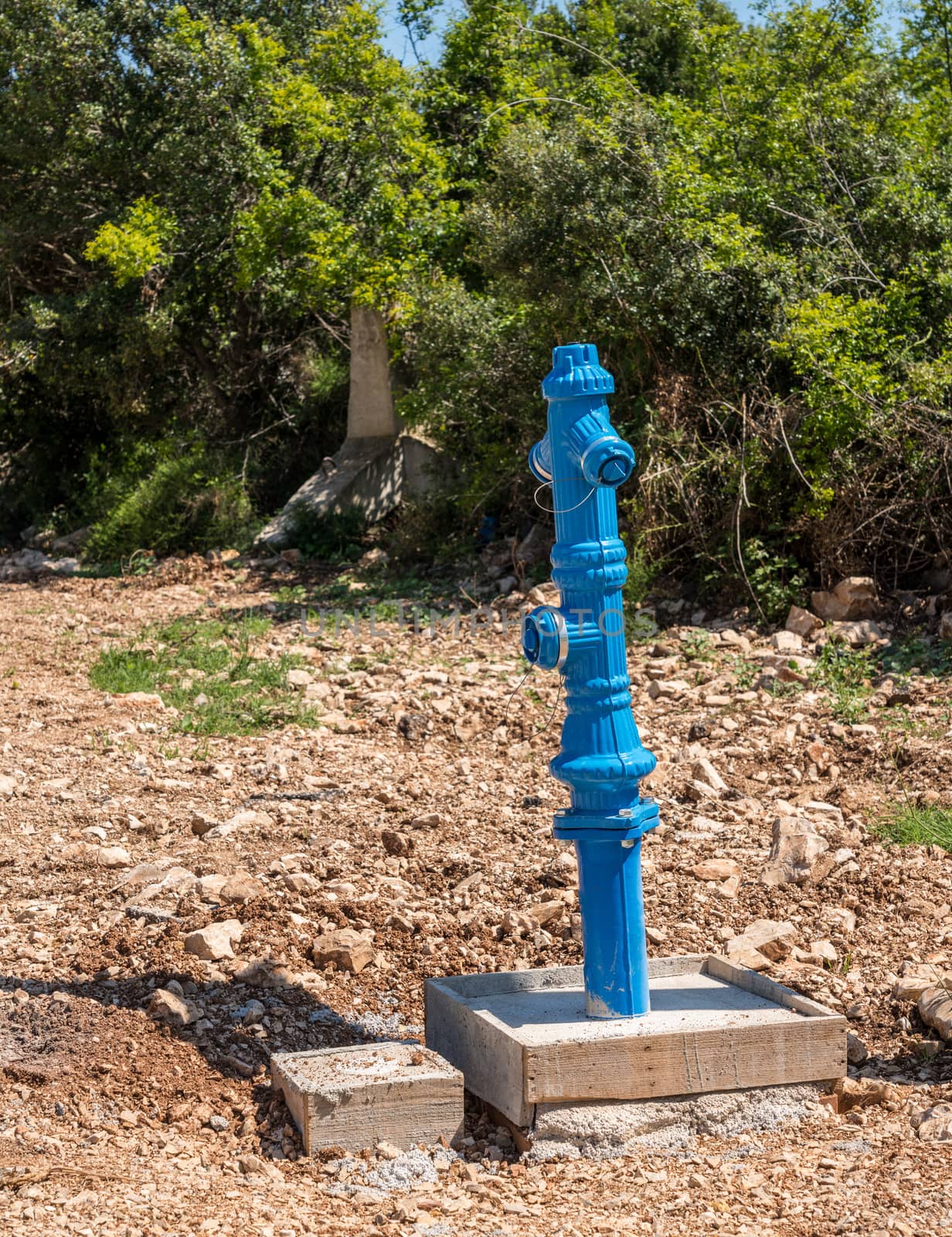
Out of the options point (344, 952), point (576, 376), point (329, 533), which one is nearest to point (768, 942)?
point (344, 952)

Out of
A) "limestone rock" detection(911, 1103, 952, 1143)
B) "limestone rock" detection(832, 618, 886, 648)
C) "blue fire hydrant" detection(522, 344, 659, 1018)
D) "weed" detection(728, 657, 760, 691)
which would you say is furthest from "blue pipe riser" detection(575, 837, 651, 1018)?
"limestone rock" detection(832, 618, 886, 648)

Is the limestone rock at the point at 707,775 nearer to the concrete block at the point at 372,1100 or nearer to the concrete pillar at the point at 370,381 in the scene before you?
the concrete block at the point at 372,1100

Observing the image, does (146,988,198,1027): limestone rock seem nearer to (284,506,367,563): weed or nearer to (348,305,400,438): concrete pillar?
(284,506,367,563): weed

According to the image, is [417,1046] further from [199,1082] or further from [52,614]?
[52,614]

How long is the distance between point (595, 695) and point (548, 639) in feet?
0.59

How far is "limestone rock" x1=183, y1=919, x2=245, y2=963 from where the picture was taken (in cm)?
376

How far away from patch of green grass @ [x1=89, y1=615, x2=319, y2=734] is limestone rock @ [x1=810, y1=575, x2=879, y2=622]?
3.25 metres

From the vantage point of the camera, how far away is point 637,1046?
281cm

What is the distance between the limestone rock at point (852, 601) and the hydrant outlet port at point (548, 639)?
520 centimetres

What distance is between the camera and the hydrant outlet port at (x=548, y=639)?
2893mm

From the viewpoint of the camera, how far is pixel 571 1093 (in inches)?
109

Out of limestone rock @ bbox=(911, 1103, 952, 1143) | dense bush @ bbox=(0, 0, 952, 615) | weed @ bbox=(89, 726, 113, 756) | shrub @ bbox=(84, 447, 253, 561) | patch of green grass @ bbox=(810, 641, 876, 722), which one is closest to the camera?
limestone rock @ bbox=(911, 1103, 952, 1143)

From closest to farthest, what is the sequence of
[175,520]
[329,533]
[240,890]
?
1. [240,890]
2. [329,533]
3. [175,520]

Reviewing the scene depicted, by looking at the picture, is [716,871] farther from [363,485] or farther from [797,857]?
[363,485]
